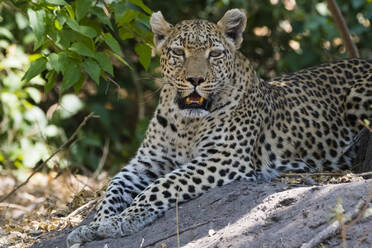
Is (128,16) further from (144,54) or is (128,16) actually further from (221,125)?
(221,125)

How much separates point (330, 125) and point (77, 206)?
3.34m

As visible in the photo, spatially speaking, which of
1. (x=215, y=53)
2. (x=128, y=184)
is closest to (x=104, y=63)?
(x=215, y=53)

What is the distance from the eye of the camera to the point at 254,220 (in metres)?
5.96

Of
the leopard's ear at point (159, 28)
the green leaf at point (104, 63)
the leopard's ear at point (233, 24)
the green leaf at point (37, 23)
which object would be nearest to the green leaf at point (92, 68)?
the green leaf at point (104, 63)

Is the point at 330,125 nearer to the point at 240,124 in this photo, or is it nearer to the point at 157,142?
the point at 240,124

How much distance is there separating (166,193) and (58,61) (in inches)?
70.4

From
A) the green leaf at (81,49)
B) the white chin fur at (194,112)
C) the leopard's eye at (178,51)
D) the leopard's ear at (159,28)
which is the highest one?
the leopard's ear at (159,28)

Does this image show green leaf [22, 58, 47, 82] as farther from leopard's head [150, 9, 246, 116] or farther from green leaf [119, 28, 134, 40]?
leopard's head [150, 9, 246, 116]

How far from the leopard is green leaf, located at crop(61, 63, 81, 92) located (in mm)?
1033

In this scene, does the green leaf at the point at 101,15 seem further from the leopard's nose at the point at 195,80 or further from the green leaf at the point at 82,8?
the leopard's nose at the point at 195,80

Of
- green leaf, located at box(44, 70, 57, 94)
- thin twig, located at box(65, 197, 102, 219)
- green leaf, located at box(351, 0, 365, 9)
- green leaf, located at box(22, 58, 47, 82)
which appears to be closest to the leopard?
thin twig, located at box(65, 197, 102, 219)

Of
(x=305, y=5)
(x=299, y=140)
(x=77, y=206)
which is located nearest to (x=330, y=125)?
(x=299, y=140)

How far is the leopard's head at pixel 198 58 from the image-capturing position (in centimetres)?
723

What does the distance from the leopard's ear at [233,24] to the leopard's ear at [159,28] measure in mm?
610
